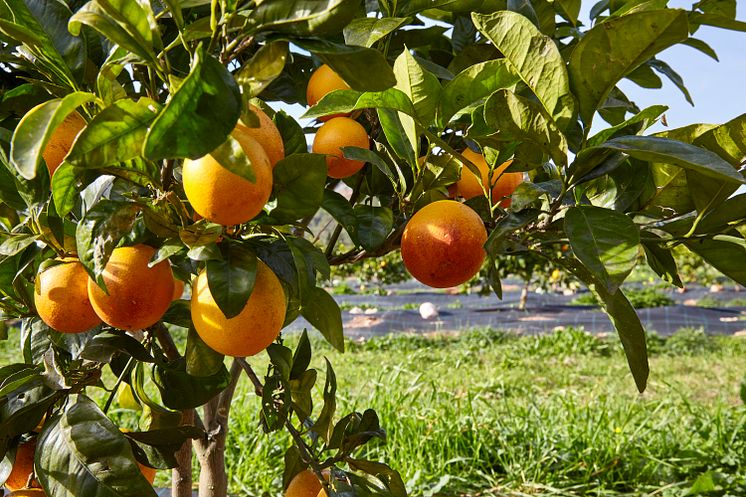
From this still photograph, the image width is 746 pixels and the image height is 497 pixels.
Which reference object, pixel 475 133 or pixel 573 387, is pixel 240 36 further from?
pixel 573 387

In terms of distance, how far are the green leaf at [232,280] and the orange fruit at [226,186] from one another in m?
0.04

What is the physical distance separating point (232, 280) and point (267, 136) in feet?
0.35

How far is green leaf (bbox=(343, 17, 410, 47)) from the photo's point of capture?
537mm

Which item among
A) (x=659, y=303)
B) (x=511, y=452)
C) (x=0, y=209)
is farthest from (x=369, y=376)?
(x=659, y=303)

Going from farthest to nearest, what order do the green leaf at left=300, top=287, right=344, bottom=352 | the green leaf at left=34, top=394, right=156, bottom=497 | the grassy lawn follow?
the grassy lawn → the green leaf at left=300, top=287, right=344, bottom=352 → the green leaf at left=34, top=394, right=156, bottom=497

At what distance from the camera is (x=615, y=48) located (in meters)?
0.44

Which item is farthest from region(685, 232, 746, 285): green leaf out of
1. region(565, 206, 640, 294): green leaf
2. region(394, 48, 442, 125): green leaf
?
region(394, 48, 442, 125): green leaf

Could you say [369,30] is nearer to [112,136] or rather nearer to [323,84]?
[323,84]

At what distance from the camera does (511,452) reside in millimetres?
2424

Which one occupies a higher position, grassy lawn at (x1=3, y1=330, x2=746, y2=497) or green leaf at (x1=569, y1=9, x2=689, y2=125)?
green leaf at (x1=569, y1=9, x2=689, y2=125)

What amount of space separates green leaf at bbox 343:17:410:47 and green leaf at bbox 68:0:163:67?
202mm

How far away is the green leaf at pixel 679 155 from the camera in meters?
0.39

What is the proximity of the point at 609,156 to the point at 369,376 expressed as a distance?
4063 millimetres

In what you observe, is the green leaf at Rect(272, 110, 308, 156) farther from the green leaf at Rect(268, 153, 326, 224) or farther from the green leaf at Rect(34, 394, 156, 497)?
the green leaf at Rect(34, 394, 156, 497)
